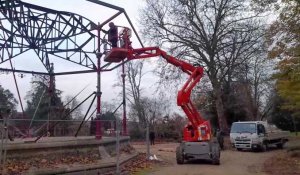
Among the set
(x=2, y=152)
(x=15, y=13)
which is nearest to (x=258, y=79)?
(x=15, y=13)

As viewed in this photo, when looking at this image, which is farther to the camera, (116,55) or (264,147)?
(264,147)

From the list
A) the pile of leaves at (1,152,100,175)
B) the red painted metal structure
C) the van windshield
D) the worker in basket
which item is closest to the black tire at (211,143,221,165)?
the red painted metal structure

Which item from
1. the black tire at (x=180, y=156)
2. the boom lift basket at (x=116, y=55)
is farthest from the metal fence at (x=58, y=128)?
the black tire at (x=180, y=156)

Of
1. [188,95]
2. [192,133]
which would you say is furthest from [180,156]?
[188,95]

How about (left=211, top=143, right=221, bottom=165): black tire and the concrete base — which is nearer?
the concrete base

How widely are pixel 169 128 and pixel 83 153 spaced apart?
42208 millimetres

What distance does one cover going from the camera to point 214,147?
2031 cm

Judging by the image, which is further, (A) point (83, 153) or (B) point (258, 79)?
(B) point (258, 79)

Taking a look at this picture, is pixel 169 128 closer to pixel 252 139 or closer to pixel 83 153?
pixel 252 139

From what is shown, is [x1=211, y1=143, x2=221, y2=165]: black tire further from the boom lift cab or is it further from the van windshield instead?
the van windshield

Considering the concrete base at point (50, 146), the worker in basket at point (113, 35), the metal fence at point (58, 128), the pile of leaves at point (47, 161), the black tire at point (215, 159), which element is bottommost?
the black tire at point (215, 159)

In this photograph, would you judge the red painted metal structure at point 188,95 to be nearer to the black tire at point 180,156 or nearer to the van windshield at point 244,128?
the black tire at point 180,156

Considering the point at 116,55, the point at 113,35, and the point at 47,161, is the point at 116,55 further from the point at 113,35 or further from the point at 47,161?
the point at 47,161

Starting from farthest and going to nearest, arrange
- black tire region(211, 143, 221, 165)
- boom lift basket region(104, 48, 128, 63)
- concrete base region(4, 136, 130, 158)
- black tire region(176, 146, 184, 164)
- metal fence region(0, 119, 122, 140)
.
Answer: black tire region(176, 146, 184, 164) < black tire region(211, 143, 221, 165) < metal fence region(0, 119, 122, 140) < boom lift basket region(104, 48, 128, 63) < concrete base region(4, 136, 130, 158)
